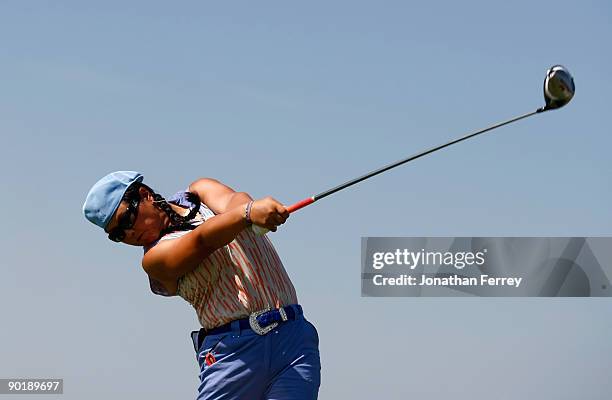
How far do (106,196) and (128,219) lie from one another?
17cm

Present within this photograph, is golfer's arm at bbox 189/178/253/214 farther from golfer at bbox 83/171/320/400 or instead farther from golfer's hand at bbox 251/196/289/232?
golfer's hand at bbox 251/196/289/232

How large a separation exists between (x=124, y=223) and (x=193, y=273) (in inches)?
18.5

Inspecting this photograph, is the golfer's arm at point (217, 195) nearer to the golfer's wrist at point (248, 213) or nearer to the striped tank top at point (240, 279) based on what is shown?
the striped tank top at point (240, 279)

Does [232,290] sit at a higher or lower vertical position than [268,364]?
higher

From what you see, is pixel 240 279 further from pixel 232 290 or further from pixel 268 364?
pixel 268 364

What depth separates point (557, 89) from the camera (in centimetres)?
646

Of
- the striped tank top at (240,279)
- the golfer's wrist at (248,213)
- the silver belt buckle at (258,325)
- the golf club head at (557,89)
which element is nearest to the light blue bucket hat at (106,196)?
the striped tank top at (240,279)

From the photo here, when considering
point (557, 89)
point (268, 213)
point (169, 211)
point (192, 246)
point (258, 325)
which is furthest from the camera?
point (557, 89)

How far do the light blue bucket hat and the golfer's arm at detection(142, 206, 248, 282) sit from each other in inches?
12.5

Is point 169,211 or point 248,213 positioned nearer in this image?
point 248,213

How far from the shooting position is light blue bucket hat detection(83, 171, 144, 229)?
600 centimetres

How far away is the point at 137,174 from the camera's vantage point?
612 cm

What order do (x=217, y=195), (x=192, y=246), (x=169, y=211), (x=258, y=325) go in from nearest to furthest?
1. (x=192, y=246)
2. (x=258, y=325)
3. (x=169, y=211)
4. (x=217, y=195)

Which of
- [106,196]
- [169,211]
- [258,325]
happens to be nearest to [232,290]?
[258,325]
